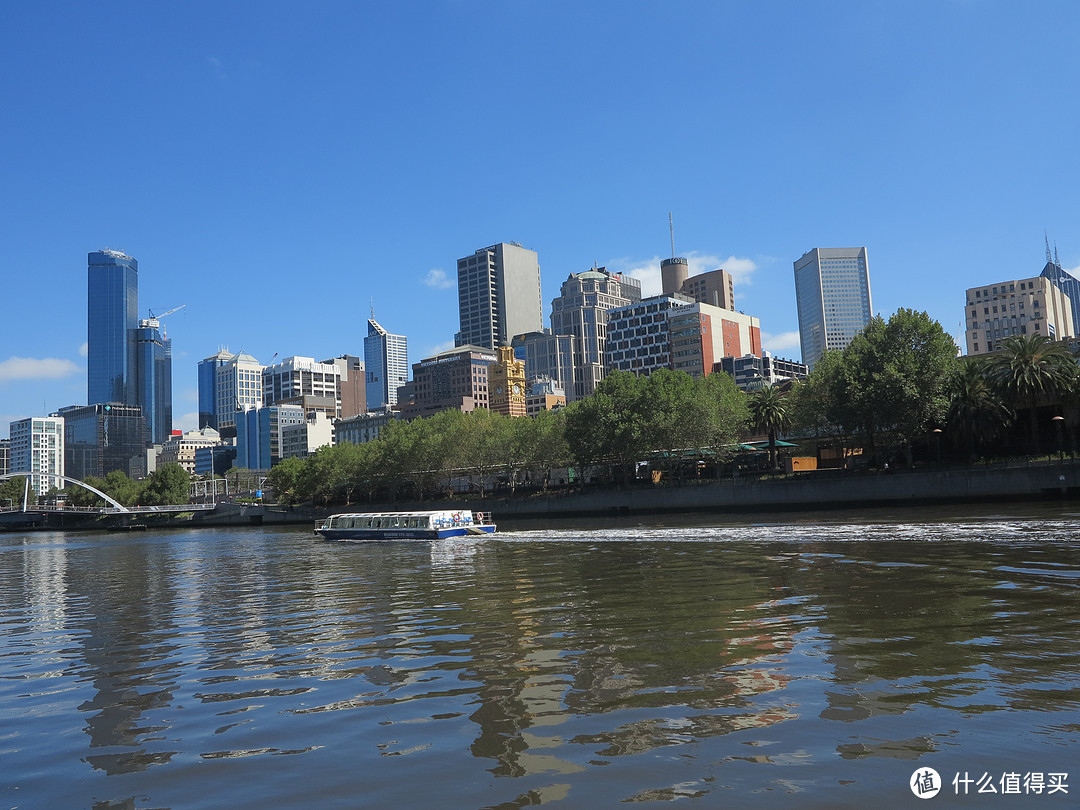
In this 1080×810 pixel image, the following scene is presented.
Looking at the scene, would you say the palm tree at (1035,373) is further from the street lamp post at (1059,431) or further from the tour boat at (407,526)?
the tour boat at (407,526)

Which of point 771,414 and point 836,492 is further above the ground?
point 771,414

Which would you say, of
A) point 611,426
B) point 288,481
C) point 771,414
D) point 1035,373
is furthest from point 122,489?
point 1035,373

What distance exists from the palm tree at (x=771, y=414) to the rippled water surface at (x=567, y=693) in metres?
66.0

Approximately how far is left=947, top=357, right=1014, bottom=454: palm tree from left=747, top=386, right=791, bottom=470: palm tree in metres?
18.6

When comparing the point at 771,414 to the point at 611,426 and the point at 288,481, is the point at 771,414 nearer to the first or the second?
the point at 611,426

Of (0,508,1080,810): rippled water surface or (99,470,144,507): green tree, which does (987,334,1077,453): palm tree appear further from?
(99,470,144,507): green tree

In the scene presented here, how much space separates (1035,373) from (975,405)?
21.4ft

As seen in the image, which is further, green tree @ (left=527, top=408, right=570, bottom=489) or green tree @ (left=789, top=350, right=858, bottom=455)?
green tree @ (left=527, top=408, right=570, bottom=489)

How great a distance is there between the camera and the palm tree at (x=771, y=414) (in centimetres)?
9031

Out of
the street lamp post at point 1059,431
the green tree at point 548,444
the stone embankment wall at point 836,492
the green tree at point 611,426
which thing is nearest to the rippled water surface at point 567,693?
the stone embankment wall at point 836,492

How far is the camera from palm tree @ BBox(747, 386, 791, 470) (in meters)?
90.3

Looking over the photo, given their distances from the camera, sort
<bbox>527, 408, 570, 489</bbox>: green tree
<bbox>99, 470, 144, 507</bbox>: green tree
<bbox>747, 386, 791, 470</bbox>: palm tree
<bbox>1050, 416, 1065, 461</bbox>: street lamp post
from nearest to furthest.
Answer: <bbox>1050, 416, 1065, 461</bbox>: street lamp post
<bbox>747, 386, 791, 470</bbox>: palm tree
<bbox>527, 408, 570, 489</bbox>: green tree
<bbox>99, 470, 144, 507</bbox>: green tree

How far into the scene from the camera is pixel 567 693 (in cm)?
1112

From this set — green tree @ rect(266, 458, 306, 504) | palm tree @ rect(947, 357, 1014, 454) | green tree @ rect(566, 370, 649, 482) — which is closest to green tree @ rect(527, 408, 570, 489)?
green tree @ rect(566, 370, 649, 482)
